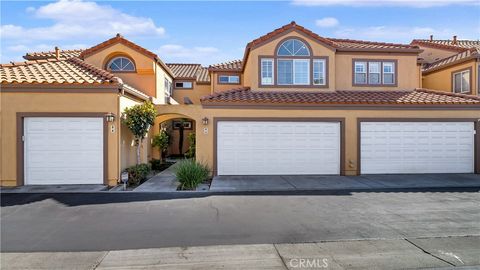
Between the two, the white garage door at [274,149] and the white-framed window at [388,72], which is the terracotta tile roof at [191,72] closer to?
the white garage door at [274,149]

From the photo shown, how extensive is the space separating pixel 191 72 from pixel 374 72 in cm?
1400

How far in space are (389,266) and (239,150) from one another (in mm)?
8462

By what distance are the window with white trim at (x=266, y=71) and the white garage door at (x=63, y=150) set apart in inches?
306

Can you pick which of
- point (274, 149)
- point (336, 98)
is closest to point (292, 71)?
point (336, 98)

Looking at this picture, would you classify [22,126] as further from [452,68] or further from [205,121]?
[452,68]

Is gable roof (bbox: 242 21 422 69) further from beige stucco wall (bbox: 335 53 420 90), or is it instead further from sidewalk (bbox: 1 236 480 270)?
sidewalk (bbox: 1 236 480 270)

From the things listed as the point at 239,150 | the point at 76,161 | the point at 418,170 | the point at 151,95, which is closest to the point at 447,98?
the point at 418,170

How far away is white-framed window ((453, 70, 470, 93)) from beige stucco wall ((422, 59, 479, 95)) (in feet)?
0.79

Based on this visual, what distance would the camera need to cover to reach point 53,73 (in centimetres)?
1123


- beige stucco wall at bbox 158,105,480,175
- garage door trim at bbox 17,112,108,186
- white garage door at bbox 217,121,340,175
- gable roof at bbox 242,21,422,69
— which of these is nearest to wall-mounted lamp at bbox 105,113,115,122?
garage door trim at bbox 17,112,108,186

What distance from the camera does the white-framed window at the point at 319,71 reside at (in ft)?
47.2

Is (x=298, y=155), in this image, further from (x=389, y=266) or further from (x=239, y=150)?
(x=389, y=266)

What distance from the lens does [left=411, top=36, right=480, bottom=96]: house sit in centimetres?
1567

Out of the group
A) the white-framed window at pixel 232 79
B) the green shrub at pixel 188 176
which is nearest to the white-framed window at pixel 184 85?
the white-framed window at pixel 232 79
